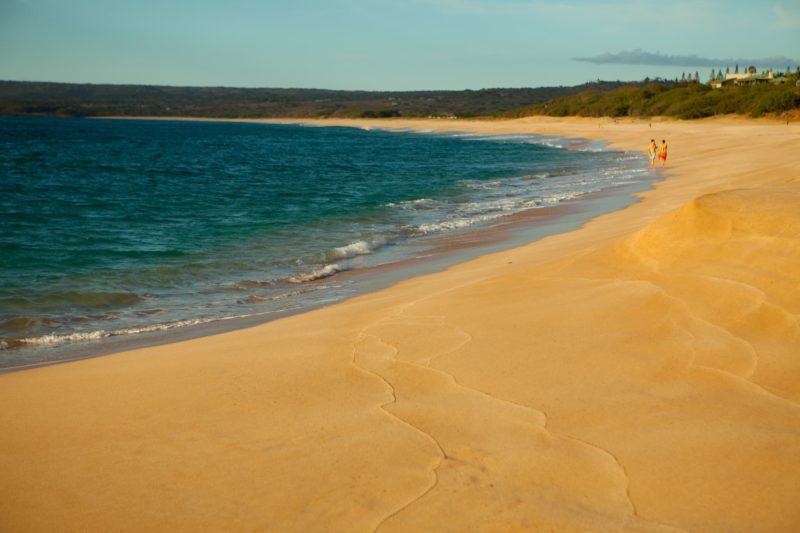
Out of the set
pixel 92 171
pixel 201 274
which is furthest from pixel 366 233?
pixel 92 171

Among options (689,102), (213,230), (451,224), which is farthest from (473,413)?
(689,102)

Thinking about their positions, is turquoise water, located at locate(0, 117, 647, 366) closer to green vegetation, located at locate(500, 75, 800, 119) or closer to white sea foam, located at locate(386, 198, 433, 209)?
white sea foam, located at locate(386, 198, 433, 209)

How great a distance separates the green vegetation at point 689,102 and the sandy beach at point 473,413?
186 feet

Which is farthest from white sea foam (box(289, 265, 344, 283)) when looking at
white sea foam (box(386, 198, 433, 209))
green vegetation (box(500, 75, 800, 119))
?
green vegetation (box(500, 75, 800, 119))

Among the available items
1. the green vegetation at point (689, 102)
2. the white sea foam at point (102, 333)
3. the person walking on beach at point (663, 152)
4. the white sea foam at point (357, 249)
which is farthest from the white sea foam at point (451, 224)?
the green vegetation at point (689, 102)

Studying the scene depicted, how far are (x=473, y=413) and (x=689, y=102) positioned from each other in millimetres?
72266

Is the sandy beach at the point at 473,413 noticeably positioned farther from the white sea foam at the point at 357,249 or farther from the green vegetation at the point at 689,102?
the green vegetation at the point at 689,102

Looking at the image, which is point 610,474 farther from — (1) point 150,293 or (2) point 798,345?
(1) point 150,293

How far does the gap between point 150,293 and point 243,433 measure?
7445 mm

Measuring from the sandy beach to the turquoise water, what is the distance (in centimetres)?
281

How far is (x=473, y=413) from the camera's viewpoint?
4684 millimetres

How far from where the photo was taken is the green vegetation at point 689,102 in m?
57.4

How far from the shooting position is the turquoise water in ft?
33.5

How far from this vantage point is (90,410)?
5.25m
